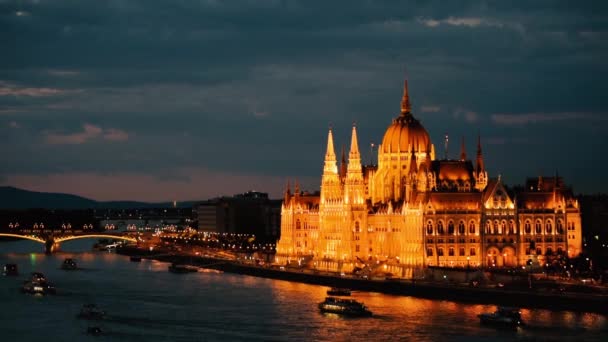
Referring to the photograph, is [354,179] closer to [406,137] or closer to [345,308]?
[406,137]

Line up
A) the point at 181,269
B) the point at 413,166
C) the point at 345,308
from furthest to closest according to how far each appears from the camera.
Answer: the point at 181,269 → the point at 413,166 → the point at 345,308

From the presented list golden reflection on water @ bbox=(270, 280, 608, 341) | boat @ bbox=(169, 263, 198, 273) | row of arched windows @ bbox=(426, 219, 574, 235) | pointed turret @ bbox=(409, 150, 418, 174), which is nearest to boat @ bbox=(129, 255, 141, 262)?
boat @ bbox=(169, 263, 198, 273)

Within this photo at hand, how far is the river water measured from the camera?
82000 millimetres

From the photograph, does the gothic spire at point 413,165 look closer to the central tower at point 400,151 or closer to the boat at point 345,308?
the central tower at point 400,151

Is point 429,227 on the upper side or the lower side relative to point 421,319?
upper

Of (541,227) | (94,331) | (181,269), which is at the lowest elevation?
(94,331)

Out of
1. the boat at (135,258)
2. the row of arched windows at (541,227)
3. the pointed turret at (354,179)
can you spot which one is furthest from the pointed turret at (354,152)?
the boat at (135,258)

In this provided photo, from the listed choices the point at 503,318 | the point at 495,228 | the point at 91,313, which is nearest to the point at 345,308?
the point at 503,318

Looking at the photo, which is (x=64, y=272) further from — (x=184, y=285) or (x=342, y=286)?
(x=342, y=286)

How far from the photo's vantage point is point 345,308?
303 feet

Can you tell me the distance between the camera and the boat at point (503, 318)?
276ft

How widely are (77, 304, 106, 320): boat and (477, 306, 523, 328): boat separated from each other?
78.2 ft

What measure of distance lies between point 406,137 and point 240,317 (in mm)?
42028

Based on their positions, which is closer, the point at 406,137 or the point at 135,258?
the point at 406,137
